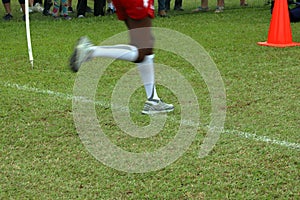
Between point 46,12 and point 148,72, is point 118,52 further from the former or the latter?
point 46,12

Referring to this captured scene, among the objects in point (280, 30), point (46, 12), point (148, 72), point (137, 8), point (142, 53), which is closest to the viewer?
point (137, 8)

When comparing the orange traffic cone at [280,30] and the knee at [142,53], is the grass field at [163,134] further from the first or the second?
the knee at [142,53]

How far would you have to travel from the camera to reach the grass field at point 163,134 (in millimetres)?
3672

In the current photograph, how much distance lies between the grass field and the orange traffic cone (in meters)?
0.28

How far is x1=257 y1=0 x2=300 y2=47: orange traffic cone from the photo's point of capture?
8.50 meters

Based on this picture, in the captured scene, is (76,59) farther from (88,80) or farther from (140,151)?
(88,80)

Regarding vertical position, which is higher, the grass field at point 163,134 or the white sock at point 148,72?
the white sock at point 148,72

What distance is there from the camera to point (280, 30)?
28.0 feet

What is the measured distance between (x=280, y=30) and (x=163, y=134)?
448 centimetres

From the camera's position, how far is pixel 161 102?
527 centimetres

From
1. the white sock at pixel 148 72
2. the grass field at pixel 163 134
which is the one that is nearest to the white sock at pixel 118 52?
the white sock at pixel 148 72

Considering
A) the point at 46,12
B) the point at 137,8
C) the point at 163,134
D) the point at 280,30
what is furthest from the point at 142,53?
the point at 46,12

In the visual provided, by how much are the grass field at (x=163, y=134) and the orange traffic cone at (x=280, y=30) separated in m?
0.28

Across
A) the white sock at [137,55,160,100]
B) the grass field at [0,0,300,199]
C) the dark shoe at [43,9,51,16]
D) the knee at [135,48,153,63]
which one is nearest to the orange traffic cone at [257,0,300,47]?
the grass field at [0,0,300,199]
